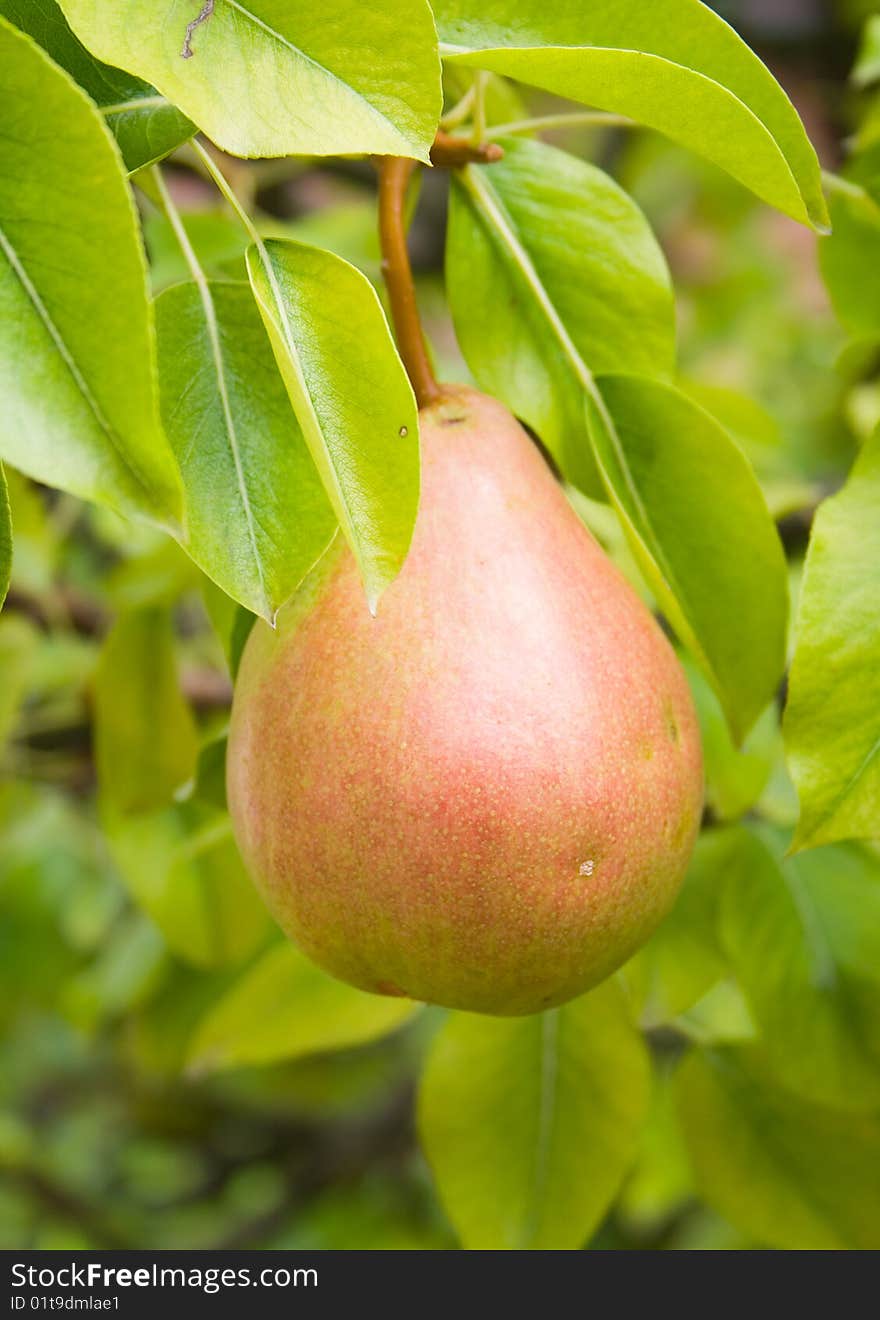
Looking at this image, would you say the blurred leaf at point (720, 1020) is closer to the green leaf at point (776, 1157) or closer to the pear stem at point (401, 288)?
the green leaf at point (776, 1157)

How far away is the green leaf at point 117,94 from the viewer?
1.31 ft

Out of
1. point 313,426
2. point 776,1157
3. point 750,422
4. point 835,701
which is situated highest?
point 313,426

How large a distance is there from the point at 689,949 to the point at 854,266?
33 centimetres

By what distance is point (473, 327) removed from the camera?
1.84ft

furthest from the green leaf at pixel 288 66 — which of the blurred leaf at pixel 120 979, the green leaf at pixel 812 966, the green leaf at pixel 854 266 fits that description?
the blurred leaf at pixel 120 979

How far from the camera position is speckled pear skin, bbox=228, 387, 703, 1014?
1.39 feet

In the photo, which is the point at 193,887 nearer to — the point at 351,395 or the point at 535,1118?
the point at 535,1118

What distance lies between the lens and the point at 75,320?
35cm

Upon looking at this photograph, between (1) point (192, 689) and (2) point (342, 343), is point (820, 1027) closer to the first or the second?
(2) point (342, 343)

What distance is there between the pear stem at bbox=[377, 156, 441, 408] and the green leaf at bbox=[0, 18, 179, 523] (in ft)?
0.60

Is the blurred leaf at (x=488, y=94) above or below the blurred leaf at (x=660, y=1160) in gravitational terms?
above

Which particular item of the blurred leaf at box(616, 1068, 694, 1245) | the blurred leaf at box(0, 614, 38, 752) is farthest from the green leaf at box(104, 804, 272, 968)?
the blurred leaf at box(616, 1068, 694, 1245)


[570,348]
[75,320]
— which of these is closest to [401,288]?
[570,348]

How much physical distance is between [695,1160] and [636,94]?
0.57 metres
